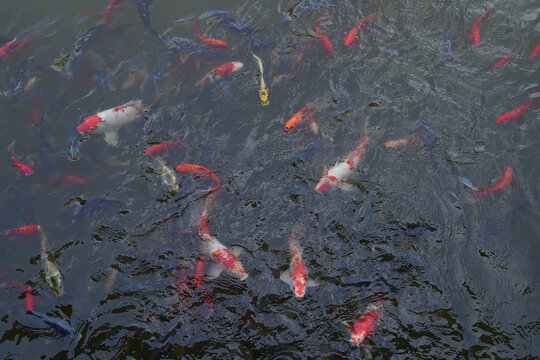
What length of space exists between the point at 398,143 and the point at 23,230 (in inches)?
181

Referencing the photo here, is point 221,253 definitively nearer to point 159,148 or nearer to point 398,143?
point 159,148

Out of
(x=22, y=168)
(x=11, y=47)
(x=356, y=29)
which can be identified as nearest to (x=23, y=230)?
(x=22, y=168)

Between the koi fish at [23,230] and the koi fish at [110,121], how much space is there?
4.53 ft

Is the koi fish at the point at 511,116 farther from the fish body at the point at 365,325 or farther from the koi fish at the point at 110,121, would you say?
the koi fish at the point at 110,121

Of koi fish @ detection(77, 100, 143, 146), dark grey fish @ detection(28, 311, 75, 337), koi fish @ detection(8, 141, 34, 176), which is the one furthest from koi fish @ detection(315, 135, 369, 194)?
koi fish @ detection(8, 141, 34, 176)

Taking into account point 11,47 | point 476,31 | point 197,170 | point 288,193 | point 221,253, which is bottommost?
point 221,253

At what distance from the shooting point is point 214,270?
4496 mm

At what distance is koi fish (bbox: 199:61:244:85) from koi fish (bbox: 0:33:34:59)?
3146 millimetres

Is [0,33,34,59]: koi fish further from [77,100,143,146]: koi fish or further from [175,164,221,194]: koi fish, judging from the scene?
[175,164,221,194]: koi fish

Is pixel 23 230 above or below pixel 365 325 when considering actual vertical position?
above

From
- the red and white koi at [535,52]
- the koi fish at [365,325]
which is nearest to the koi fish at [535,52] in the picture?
the red and white koi at [535,52]

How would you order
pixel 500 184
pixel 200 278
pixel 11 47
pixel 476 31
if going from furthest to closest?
pixel 11 47 → pixel 476 31 → pixel 500 184 → pixel 200 278

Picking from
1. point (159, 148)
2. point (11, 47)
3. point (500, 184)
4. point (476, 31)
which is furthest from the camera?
point (11, 47)

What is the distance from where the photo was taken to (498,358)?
150 inches
